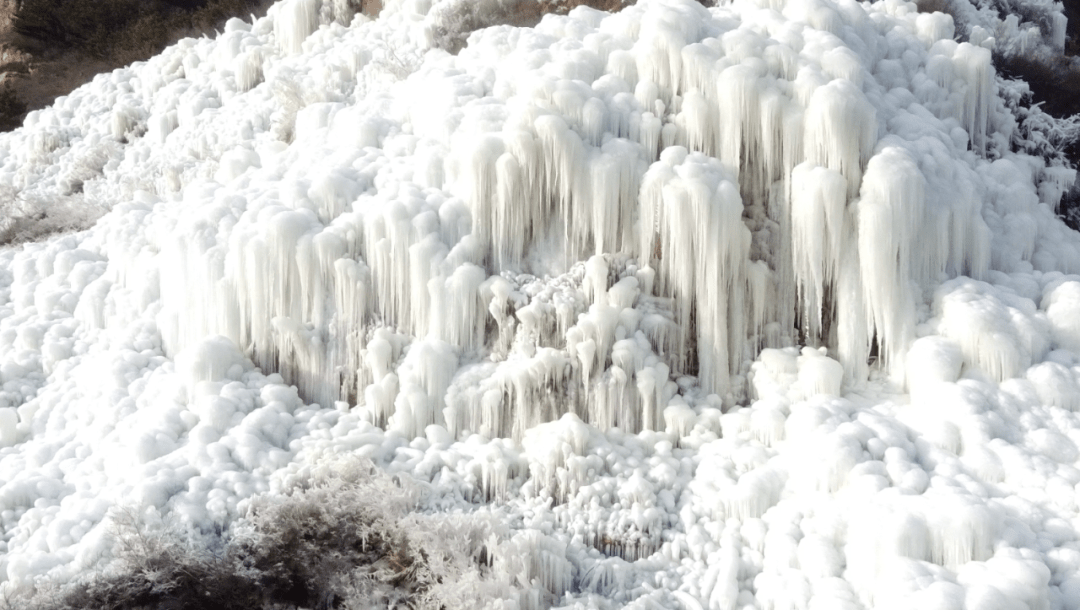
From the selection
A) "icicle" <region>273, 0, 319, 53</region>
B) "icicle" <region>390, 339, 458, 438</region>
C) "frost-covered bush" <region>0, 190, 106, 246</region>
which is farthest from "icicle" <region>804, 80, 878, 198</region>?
"frost-covered bush" <region>0, 190, 106, 246</region>

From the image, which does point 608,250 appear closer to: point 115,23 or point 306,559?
point 306,559

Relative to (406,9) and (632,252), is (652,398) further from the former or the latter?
(406,9)

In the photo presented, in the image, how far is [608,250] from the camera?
705 cm

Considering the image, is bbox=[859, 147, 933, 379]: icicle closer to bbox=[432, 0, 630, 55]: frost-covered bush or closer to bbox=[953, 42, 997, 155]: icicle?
bbox=[953, 42, 997, 155]: icicle

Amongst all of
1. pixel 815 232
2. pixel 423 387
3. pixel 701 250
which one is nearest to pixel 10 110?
pixel 423 387

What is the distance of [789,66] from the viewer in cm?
729

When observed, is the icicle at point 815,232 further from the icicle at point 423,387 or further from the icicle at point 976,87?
the icicle at point 423,387

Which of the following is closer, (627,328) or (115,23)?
(627,328)

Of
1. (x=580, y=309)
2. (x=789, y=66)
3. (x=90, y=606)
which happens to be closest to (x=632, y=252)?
(x=580, y=309)

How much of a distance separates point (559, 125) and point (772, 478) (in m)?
3.15

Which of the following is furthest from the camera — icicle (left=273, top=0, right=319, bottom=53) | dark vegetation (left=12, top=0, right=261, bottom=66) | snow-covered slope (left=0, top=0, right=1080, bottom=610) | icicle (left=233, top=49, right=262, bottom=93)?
dark vegetation (left=12, top=0, right=261, bottom=66)

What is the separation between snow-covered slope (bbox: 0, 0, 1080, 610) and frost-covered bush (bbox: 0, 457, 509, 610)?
0.19m

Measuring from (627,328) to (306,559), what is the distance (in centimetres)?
286

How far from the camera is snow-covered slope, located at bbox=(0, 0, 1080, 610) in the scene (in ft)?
18.6
